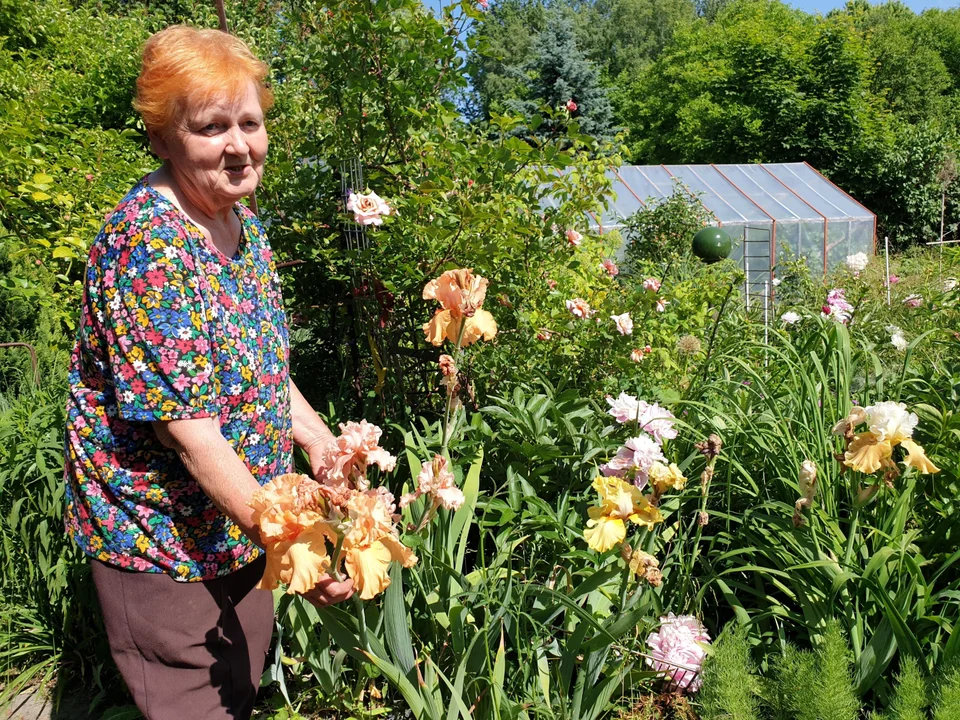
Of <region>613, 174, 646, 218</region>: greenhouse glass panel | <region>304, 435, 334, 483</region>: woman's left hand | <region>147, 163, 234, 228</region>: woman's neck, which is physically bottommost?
<region>304, 435, 334, 483</region>: woman's left hand

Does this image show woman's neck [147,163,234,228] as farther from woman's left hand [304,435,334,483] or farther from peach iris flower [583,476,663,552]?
peach iris flower [583,476,663,552]

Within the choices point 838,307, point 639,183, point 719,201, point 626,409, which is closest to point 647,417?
point 626,409

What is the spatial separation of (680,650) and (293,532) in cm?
108

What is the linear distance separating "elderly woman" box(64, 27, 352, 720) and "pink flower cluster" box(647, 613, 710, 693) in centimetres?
93

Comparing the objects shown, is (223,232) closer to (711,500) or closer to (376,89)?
(376,89)

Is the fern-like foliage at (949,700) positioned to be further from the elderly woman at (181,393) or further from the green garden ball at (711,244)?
the green garden ball at (711,244)

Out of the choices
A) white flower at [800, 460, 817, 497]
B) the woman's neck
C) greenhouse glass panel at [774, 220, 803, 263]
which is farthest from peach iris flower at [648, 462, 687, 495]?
greenhouse glass panel at [774, 220, 803, 263]

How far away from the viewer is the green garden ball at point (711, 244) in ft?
23.6

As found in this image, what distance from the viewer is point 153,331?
1.17 m

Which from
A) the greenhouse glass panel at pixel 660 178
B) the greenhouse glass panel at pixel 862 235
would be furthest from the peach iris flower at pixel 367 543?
the greenhouse glass panel at pixel 862 235

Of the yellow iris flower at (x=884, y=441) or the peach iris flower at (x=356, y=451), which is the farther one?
the yellow iris flower at (x=884, y=441)

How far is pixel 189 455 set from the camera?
1.22 m

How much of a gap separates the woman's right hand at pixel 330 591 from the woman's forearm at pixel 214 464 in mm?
146

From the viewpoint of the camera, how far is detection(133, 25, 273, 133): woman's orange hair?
127 centimetres
